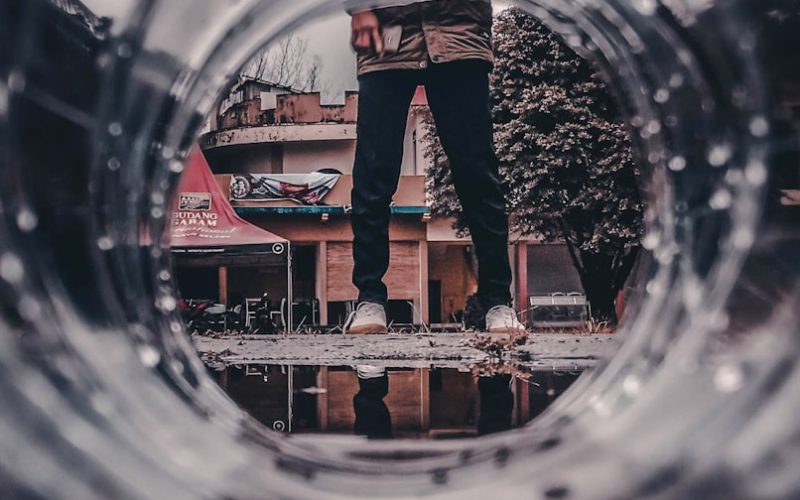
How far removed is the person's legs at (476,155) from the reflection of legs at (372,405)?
0.46m

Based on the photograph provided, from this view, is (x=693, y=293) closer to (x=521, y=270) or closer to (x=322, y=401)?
(x=322, y=401)

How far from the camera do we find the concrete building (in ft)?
35.1

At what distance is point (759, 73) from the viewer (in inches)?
30.2

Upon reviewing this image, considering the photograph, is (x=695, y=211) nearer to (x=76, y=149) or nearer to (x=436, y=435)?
(x=436, y=435)

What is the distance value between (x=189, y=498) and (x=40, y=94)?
471 millimetres

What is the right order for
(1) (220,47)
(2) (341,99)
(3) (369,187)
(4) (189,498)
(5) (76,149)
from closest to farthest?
(4) (189,498) → (5) (76,149) → (1) (220,47) → (3) (369,187) → (2) (341,99)

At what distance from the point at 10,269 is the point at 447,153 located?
166cm

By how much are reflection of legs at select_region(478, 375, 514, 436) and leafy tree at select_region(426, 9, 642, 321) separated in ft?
18.1

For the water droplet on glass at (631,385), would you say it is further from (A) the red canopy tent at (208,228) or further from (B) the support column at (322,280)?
(B) the support column at (322,280)

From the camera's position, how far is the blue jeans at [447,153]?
7.33 feet

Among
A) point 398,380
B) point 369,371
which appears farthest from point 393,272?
point 398,380

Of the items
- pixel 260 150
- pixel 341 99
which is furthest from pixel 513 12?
pixel 260 150

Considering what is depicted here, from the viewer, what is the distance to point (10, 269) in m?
0.72

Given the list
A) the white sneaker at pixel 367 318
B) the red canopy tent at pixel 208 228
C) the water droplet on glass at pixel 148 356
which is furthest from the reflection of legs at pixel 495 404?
the red canopy tent at pixel 208 228
